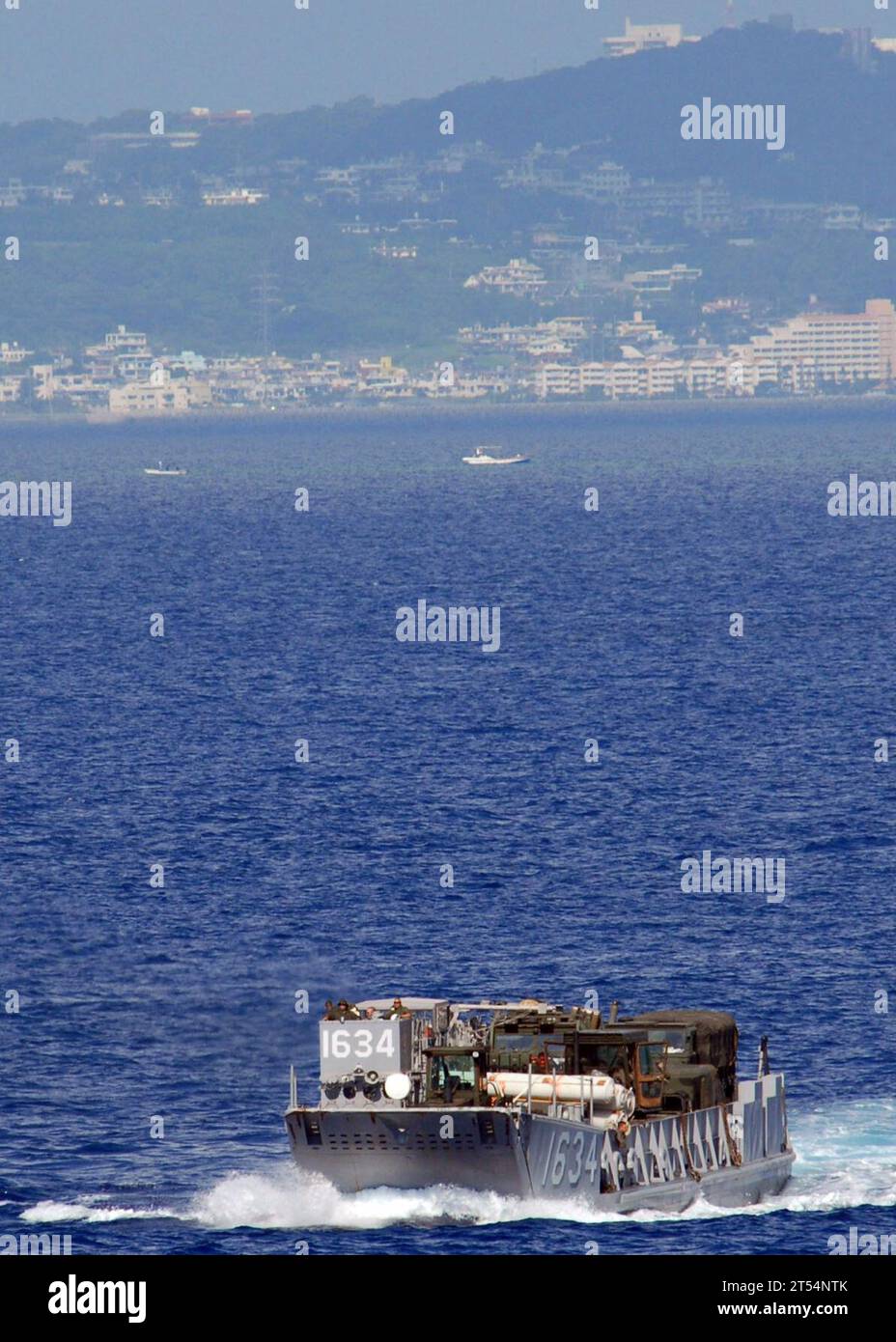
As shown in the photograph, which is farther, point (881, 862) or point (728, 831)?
point (728, 831)

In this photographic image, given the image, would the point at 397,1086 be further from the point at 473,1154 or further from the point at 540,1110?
the point at 540,1110

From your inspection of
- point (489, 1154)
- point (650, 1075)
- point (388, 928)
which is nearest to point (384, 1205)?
point (489, 1154)

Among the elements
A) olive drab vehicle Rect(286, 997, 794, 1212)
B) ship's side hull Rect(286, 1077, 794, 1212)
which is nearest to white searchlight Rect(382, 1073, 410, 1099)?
olive drab vehicle Rect(286, 997, 794, 1212)

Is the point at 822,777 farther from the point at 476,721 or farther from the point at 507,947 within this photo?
the point at 507,947

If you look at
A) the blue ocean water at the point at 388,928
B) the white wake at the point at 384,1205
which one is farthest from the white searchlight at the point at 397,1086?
the blue ocean water at the point at 388,928
